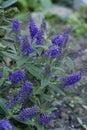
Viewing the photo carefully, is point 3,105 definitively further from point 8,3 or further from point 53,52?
point 8,3

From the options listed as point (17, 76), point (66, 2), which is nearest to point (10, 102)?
point (17, 76)

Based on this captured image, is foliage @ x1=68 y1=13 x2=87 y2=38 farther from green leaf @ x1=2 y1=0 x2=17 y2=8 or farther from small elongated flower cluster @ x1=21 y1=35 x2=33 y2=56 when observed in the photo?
small elongated flower cluster @ x1=21 y1=35 x2=33 y2=56

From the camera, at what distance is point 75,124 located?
12.4 ft

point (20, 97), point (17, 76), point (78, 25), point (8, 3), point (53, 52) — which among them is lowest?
point (78, 25)

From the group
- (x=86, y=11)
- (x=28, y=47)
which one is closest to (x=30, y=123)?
(x=28, y=47)

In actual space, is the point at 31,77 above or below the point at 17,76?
below

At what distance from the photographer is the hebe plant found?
2.72 meters

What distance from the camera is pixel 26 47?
2.74 metres

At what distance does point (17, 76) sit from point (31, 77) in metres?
0.33

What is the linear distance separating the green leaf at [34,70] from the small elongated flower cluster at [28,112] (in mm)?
305

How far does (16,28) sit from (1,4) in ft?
1.12

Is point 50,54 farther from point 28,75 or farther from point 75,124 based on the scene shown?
point 75,124

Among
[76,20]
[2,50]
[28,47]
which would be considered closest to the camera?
[28,47]

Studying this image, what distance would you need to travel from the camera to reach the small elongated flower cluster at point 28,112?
2641mm
